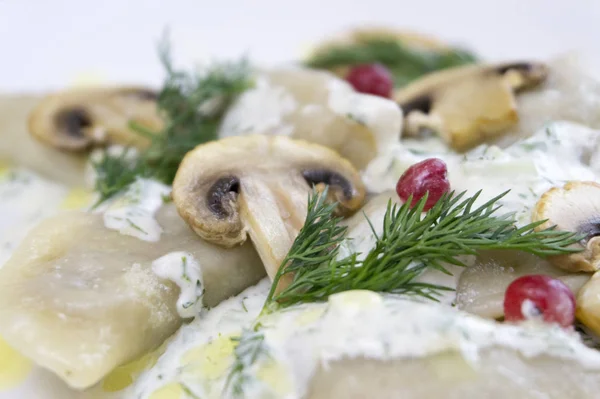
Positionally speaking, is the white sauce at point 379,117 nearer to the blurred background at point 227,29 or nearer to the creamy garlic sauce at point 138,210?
the creamy garlic sauce at point 138,210

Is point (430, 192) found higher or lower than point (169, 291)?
higher

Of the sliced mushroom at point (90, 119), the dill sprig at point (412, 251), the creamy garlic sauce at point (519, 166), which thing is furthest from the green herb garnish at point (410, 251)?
the sliced mushroom at point (90, 119)

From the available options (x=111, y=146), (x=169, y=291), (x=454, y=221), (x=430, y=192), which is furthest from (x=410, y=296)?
(x=111, y=146)

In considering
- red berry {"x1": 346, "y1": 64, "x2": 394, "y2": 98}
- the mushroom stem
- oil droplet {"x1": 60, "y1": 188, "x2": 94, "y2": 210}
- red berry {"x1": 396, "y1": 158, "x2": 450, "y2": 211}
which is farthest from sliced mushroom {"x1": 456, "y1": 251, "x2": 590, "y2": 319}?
oil droplet {"x1": 60, "y1": 188, "x2": 94, "y2": 210}

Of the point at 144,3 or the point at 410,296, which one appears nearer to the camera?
the point at 410,296

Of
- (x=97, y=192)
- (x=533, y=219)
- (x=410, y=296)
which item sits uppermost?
(x=533, y=219)

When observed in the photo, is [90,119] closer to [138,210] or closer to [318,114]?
[138,210]

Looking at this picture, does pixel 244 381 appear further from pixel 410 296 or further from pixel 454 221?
pixel 454 221

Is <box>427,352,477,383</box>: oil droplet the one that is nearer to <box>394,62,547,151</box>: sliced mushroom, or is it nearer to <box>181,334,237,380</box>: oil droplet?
<box>181,334,237,380</box>: oil droplet
